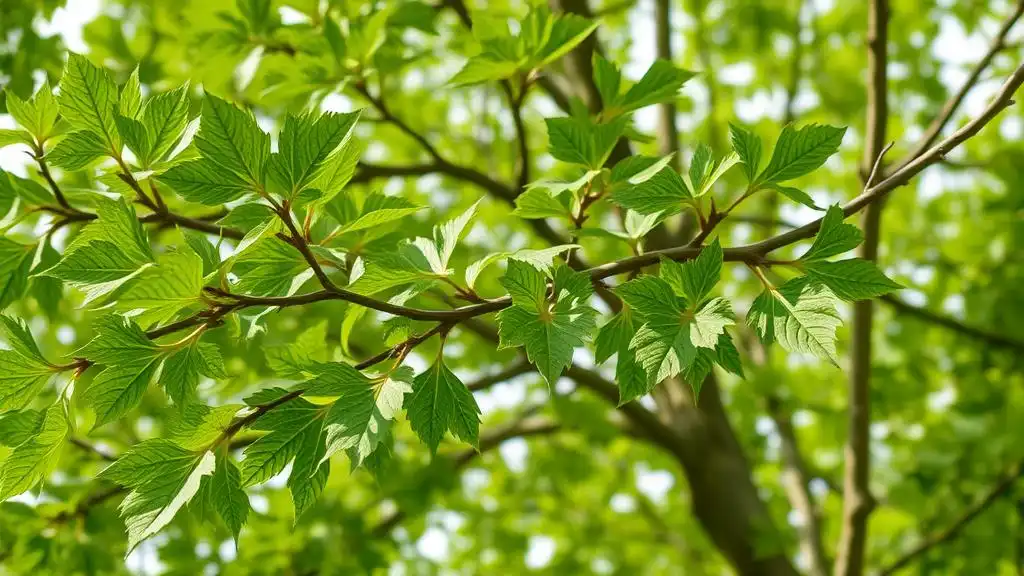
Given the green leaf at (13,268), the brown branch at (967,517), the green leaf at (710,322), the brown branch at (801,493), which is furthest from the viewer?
the brown branch at (801,493)

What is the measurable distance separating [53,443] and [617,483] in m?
3.86

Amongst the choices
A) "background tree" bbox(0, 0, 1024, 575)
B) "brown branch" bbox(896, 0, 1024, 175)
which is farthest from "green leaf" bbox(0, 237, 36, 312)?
"brown branch" bbox(896, 0, 1024, 175)

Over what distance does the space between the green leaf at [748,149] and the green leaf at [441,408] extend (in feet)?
1.44

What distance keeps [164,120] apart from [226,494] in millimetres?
468

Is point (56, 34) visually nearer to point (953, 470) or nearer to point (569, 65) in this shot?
point (569, 65)

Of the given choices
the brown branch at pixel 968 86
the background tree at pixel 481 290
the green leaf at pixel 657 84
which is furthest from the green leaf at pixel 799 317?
the brown branch at pixel 968 86

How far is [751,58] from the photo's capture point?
176 inches

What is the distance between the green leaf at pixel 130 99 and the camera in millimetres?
1142

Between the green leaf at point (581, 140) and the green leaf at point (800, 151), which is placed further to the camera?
the green leaf at point (581, 140)

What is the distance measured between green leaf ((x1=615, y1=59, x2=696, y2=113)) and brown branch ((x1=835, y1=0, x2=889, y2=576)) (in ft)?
2.49

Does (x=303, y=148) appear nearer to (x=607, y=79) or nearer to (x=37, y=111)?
(x=37, y=111)

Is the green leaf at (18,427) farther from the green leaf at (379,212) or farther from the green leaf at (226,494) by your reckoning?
the green leaf at (379,212)

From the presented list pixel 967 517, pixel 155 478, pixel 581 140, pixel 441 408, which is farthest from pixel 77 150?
pixel 967 517

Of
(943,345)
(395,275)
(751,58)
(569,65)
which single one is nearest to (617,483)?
(943,345)
